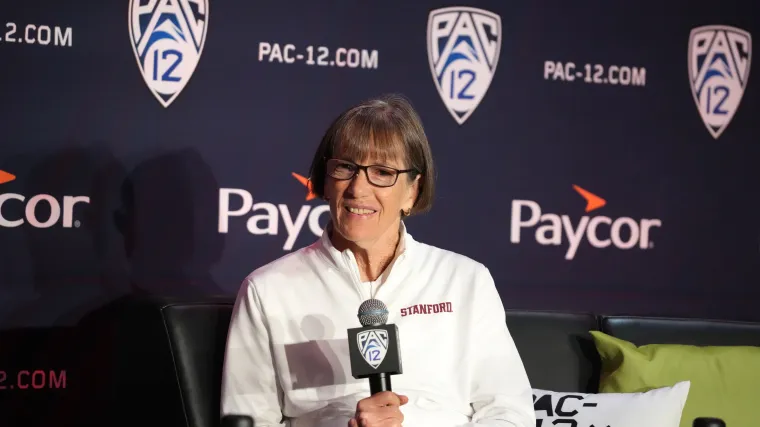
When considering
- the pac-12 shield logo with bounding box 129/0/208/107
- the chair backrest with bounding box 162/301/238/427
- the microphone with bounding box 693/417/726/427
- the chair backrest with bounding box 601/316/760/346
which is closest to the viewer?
the microphone with bounding box 693/417/726/427

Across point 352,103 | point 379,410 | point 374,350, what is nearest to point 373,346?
point 374,350

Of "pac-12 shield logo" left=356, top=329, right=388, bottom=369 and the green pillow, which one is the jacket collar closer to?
"pac-12 shield logo" left=356, top=329, right=388, bottom=369

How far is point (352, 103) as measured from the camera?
3.44 meters

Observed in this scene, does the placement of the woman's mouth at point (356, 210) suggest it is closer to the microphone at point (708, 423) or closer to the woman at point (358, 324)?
the woman at point (358, 324)

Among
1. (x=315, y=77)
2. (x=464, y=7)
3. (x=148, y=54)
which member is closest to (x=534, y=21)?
(x=464, y=7)

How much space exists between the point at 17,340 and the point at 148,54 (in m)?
1.07

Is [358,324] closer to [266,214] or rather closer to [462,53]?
[266,214]

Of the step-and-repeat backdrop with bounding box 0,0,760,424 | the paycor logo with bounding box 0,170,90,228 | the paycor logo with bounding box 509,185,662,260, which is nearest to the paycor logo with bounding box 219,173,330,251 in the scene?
the step-and-repeat backdrop with bounding box 0,0,760,424

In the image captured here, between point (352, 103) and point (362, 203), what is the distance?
1.09 m

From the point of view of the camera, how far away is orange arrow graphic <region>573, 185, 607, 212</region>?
3.64 m

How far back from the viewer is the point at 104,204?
3.19 metres

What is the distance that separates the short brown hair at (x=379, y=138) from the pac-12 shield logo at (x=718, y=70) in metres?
1.67

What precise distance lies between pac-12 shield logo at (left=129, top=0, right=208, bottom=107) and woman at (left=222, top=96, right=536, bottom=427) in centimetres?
95

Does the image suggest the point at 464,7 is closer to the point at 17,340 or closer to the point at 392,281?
the point at 392,281
